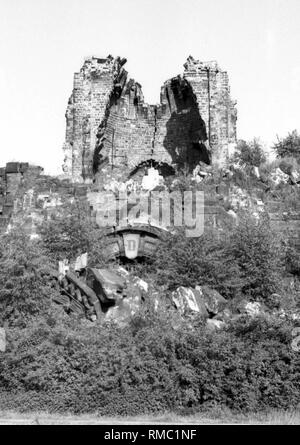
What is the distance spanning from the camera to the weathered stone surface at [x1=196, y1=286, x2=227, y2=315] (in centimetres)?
1386

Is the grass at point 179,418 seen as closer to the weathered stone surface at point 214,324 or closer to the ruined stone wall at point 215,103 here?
the weathered stone surface at point 214,324

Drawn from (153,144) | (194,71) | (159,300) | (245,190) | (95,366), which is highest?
(194,71)

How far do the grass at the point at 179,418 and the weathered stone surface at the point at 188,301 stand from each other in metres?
3.03

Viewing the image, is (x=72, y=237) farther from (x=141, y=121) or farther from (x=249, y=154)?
(x=141, y=121)

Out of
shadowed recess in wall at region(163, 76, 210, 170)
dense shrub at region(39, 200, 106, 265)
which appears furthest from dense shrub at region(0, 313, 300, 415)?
shadowed recess in wall at region(163, 76, 210, 170)

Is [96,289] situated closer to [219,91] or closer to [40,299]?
[40,299]

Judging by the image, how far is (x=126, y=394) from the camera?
34.4 ft

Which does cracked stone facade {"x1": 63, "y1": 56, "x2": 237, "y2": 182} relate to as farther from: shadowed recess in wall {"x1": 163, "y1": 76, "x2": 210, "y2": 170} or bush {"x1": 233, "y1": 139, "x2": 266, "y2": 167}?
bush {"x1": 233, "y1": 139, "x2": 266, "y2": 167}

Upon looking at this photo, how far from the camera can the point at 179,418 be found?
9992mm

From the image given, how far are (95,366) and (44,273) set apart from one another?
4259 millimetres

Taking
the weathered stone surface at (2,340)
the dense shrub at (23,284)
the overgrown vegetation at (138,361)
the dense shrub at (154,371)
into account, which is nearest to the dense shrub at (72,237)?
the dense shrub at (23,284)

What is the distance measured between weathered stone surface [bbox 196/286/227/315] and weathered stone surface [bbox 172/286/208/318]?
19 cm

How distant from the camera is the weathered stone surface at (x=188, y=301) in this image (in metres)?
13.3
